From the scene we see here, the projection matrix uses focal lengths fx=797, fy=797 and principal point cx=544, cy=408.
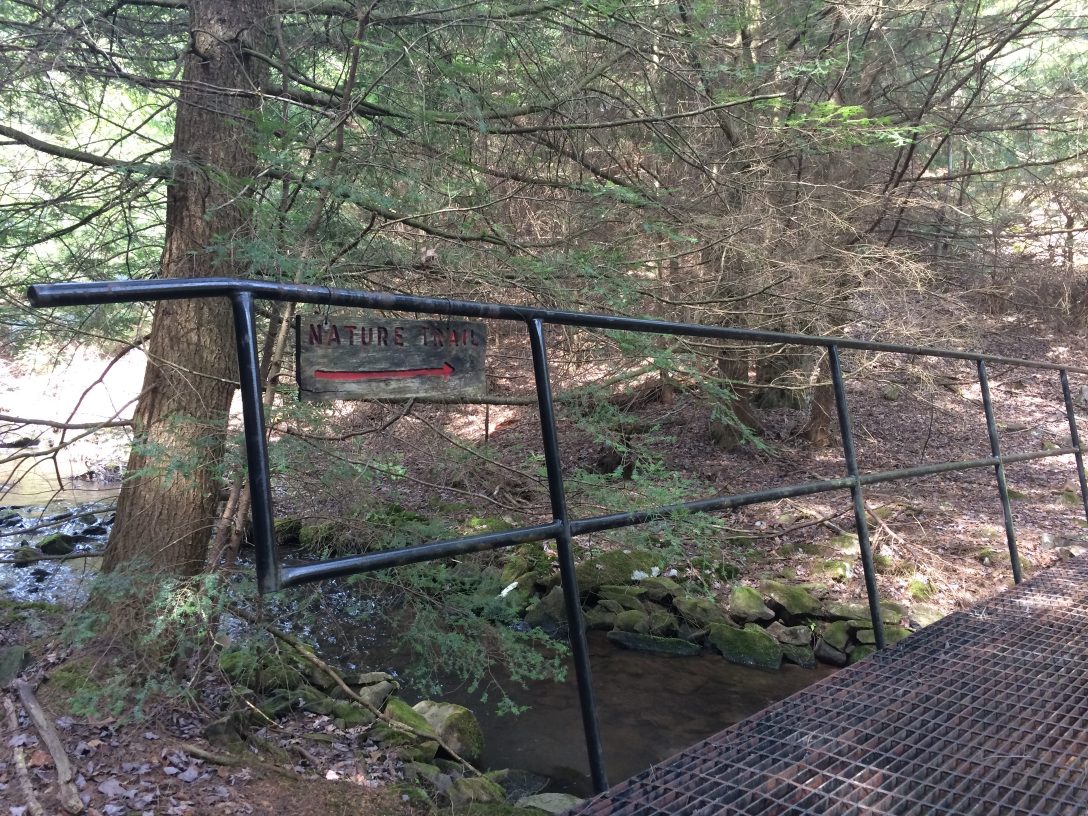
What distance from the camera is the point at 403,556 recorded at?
5.16 ft

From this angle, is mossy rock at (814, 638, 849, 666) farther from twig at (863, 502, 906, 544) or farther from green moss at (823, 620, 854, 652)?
twig at (863, 502, 906, 544)

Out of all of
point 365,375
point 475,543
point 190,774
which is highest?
point 365,375

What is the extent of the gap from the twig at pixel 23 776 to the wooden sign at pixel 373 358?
2101mm

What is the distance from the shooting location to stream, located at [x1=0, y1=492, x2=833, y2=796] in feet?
18.1

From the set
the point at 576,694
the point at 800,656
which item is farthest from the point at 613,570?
the point at 576,694

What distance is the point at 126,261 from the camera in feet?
16.2

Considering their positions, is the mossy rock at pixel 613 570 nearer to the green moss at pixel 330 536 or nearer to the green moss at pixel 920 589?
the green moss at pixel 920 589

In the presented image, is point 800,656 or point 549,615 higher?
point 549,615

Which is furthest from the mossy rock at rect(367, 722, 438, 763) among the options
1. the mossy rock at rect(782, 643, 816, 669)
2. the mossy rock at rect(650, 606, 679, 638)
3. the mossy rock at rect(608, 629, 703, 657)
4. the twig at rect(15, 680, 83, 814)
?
the mossy rock at rect(782, 643, 816, 669)

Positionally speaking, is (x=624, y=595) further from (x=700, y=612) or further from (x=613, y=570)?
(x=700, y=612)

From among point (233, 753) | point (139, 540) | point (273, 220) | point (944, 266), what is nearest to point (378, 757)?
point (233, 753)

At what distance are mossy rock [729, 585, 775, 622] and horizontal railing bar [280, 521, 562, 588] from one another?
22.4 ft

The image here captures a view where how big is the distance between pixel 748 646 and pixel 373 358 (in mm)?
6589

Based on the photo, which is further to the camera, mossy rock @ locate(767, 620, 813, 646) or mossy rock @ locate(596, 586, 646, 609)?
mossy rock @ locate(596, 586, 646, 609)
